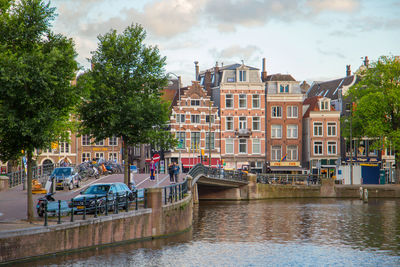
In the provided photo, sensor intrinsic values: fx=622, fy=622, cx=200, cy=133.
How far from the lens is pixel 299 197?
66500mm

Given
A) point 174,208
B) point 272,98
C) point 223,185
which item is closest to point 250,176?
point 223,185

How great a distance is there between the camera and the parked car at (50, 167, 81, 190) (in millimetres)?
44562

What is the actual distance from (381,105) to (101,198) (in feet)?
151

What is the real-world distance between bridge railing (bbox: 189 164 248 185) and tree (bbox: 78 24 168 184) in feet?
32.1

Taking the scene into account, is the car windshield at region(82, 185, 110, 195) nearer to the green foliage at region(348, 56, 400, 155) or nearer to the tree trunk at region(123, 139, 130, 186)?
the tree trunk at region(123, 139, 130, 186)

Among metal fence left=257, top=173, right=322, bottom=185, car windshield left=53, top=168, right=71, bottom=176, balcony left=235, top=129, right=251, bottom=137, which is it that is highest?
balcony left=235, top=129, right=251, bottom=137

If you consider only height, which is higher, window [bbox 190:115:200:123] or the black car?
window [bbox 190:115:200:123]

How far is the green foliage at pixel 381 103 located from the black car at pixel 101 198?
137 ft

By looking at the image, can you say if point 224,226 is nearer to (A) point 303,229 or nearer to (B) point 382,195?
(A) point 303,229

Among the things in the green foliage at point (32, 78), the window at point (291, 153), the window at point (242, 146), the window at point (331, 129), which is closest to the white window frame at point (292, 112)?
the window at point (291, 153)

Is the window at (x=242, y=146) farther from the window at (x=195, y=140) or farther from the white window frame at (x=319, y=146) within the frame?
the white window frame at (x=319, y=146)

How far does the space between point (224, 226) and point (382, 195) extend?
32621 millimetres

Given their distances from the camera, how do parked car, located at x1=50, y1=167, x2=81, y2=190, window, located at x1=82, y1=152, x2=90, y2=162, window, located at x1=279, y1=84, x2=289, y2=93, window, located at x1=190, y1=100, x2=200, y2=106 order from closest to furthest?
parked car, located at x1=50, y1=167, x2=81, y2=190
window, located at x1=190, y1=100, x2=200, y2=106
window, located at x1=279, y1=84, x2=289, y2=93
window, located at x1=82, y1=152, x2=90, y2=162

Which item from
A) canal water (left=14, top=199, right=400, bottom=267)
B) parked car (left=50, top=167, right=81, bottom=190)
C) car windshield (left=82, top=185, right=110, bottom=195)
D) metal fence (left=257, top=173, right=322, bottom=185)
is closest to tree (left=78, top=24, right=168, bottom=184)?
parked car (left=50, top=167, right=81, bottom=190)
